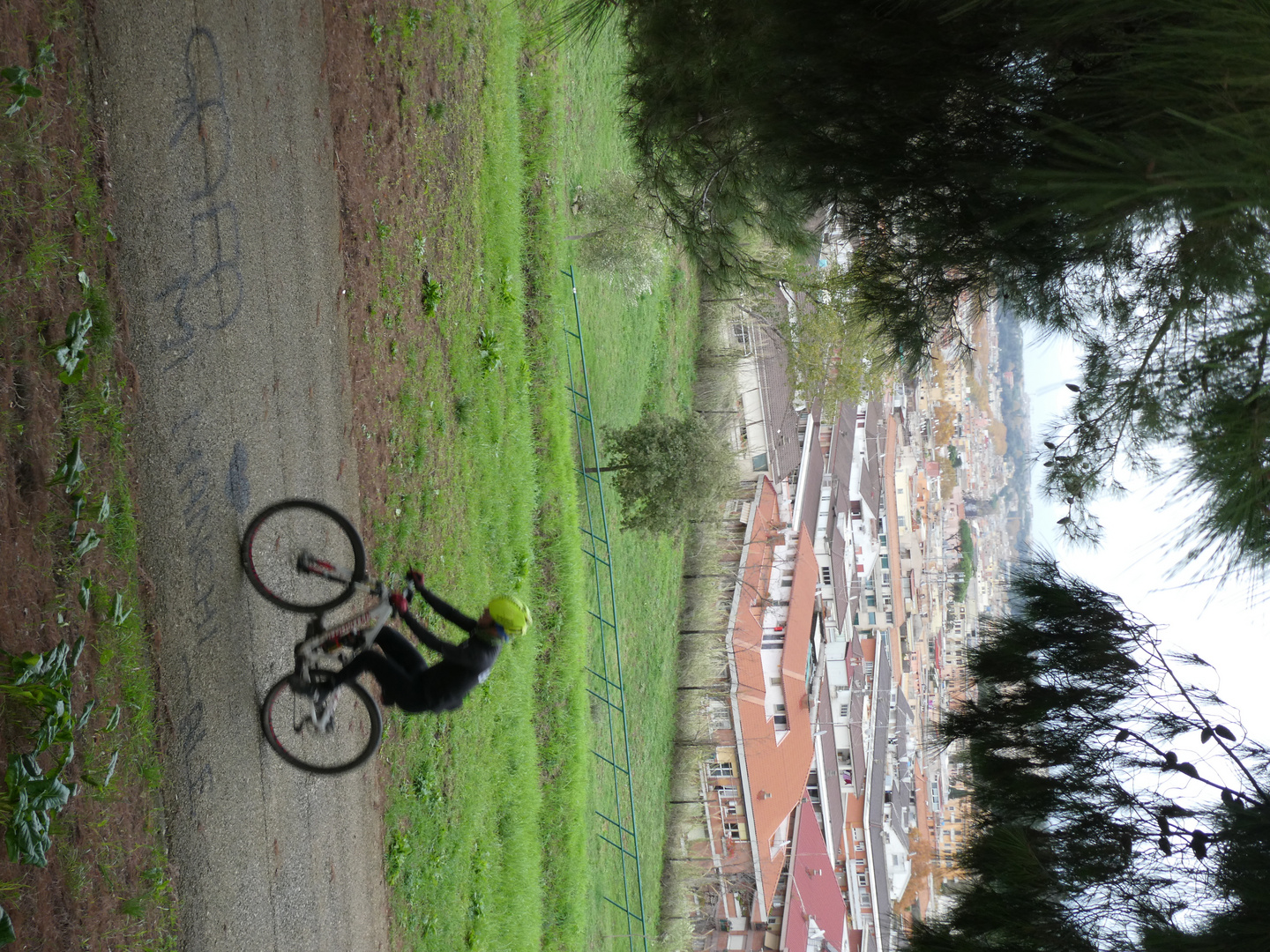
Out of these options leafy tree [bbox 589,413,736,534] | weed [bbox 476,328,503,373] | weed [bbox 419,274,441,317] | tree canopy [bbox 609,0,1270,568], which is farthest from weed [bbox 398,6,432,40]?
leafy tree [bbox 589,413,736,534]

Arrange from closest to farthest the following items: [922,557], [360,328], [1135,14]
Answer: [1135,14]
[360,328]
[922,557]

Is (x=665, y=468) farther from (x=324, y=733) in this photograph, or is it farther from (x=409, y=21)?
(x=324, y=733)

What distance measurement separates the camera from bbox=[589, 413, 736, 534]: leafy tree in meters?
14.7

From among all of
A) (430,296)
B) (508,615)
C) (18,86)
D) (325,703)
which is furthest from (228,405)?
(430,296)

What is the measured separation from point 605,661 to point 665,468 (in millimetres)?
3906

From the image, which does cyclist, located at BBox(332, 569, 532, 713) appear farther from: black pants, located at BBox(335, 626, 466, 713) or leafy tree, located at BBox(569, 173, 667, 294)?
leafy tree, located at BBox(569, 173, 667, 294)

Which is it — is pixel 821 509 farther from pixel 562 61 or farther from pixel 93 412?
pixel 93 412

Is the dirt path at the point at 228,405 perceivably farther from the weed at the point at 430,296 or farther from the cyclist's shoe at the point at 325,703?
the weed at the point at 430,296

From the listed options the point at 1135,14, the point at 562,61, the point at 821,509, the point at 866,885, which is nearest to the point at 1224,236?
the point at 1135,14

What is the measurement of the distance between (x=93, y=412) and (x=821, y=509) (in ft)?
97.3

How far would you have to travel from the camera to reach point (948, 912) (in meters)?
4.24

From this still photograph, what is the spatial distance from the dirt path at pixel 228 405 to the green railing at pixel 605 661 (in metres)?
7.71

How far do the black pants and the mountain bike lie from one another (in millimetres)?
94

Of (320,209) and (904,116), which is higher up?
(320,209)
